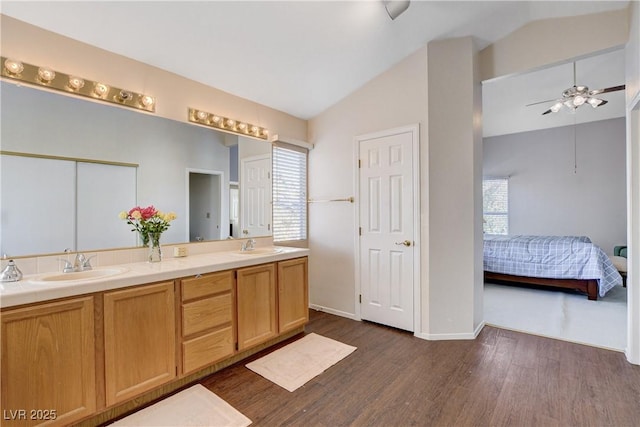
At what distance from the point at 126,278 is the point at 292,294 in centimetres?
153

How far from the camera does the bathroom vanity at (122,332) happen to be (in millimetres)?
1480

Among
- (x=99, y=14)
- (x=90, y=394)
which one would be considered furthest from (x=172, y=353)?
(x=99, y=14)

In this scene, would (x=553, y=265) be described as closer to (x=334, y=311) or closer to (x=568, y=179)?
(x=568, y=179)

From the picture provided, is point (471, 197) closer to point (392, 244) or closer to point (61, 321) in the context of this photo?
point (392, 244)

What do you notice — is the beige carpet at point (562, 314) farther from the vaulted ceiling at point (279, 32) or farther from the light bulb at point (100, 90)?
the light bulb at point (100, 90)

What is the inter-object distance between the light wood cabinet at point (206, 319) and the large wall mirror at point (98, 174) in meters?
0.65

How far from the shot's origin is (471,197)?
291 cm

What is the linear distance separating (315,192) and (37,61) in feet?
9.11

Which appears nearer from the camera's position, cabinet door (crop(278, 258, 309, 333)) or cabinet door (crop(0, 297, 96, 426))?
cabinet door (crop(0, 297, 96, 426))

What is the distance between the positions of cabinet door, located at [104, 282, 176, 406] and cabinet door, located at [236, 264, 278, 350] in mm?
569

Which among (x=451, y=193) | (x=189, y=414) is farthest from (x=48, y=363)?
(x=451, y=193)

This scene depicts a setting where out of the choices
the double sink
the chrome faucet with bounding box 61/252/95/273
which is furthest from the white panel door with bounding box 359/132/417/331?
the chrome faucet with bounding box 61/252/95/273

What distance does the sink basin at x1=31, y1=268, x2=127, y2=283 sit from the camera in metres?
1.79

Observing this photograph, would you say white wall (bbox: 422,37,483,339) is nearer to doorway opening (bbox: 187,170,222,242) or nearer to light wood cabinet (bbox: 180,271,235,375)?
light wood cabinet (bbox: 180,271,235,375)
